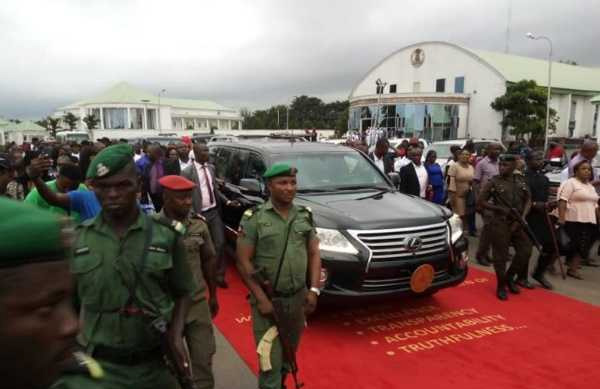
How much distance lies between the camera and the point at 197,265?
3.39m

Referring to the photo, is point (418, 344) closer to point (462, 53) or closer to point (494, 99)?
point (494, 99)

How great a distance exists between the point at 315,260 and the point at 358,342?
63.4 inches

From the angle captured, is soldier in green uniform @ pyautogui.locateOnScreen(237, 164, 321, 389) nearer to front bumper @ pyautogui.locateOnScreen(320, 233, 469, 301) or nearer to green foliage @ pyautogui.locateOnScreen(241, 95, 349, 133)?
front bumper @ pyautogui.locateOnScreen(320, 233, 469, 301)

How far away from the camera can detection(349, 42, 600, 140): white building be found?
148 ft

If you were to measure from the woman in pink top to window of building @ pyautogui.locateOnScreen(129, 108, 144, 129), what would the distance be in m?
80.4

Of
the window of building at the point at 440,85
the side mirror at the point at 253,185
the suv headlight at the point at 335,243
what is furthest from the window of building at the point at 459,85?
the suv headlight at the point at 335,243

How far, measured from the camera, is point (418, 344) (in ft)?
14.0

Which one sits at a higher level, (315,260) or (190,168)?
(190,168)

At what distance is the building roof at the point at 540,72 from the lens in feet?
158

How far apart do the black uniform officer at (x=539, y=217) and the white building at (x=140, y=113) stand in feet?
217

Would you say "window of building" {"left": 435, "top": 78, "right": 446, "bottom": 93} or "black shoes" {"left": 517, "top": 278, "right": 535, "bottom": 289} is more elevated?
"window of building" {"left": 435, "top": 78, "right": 446, "bottom": 93}

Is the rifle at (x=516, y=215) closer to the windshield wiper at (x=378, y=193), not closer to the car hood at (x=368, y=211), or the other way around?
the car hood at (x=368, y=211)

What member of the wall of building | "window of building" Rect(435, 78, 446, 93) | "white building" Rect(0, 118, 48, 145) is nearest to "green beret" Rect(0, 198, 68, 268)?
the wall of building

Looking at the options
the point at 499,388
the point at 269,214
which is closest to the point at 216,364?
the point at 269,214
